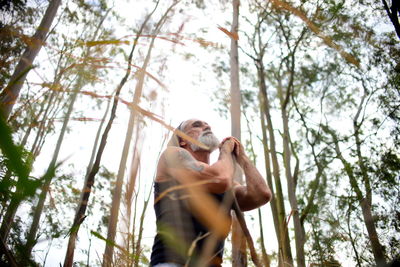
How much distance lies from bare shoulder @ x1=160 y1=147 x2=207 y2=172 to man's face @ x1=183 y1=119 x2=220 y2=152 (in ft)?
0.55

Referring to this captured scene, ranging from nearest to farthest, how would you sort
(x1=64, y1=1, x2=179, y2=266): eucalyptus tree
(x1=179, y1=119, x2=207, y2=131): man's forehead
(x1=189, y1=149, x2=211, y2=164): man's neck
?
1. (x1=64, y1=1, x2=179, y2=266): eucalyptus tree
2. (x1=189, y1=149, x2=211, y2=164): man's neck
3. (x1=179, y1=119, x2=207, y2=131): man's forehead

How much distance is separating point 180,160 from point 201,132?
14.8 inches

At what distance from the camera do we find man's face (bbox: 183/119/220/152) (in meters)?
1.52

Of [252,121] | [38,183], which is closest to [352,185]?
[252,121]

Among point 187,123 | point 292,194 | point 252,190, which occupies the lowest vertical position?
point 252,190

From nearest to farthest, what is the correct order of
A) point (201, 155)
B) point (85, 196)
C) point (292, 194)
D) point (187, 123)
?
point (85, 196), point (201, 155), point (187, 123), point (292, 194)

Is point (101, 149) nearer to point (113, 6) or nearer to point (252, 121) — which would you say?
point (252, 121)

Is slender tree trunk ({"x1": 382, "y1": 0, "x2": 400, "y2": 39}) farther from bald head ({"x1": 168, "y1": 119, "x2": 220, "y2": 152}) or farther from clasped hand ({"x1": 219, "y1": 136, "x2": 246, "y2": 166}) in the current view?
bald head ({"x1": 168, "y1": 119, "x2": 220, "y2": 152})

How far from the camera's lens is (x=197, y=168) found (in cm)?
121

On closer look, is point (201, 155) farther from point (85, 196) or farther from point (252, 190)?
point (85, 196)

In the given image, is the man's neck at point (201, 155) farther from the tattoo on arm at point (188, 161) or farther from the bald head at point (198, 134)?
the tattoo on arm at point (188, 161)

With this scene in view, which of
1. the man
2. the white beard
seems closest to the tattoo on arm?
the man

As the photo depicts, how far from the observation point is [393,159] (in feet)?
19.3

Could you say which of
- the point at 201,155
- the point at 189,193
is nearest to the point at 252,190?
the point at 201,155
